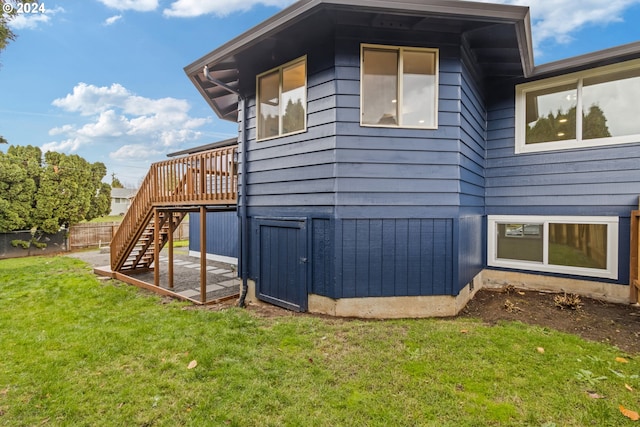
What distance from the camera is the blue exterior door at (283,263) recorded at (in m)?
4.57

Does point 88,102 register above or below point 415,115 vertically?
above

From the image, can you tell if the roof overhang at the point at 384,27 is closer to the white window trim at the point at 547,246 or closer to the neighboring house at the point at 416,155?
the neighboring house at the point at 416,155

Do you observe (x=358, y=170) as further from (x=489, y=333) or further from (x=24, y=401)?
(x=24, y=401)

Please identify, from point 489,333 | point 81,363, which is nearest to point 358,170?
point 489,333

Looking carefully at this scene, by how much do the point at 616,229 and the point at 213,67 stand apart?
24.8 feet

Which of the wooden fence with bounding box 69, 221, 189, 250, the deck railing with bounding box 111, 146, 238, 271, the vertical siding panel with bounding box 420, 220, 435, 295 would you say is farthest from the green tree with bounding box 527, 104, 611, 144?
the wooden fence with bounding box 69, 221, 189, 250

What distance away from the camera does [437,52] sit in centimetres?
434

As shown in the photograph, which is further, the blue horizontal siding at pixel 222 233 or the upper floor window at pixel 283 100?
the blue horizontal siding at pixel 222 233

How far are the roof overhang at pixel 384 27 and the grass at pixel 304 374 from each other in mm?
Answer: 4073

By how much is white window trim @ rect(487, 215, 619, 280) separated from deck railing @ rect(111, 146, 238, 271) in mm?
5241

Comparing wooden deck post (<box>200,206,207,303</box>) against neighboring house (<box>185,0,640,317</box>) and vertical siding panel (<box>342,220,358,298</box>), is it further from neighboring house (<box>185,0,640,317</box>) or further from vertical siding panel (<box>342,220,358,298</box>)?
vertical siding panel (<box>342,220,358,298</box>)

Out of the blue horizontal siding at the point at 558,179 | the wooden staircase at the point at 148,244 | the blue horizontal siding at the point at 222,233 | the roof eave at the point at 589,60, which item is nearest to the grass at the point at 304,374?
the blue horizontal siding at the point at 558,179

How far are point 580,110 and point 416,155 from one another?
3482 millimetres

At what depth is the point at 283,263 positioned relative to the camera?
4836mm
